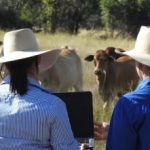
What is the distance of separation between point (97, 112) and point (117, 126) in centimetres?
656

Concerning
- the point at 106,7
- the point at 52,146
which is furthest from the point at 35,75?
the point at 106,7

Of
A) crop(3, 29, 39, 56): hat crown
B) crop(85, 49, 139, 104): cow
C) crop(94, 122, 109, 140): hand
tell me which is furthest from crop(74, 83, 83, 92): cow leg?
crop(3, 29, 39, 56): hat crown

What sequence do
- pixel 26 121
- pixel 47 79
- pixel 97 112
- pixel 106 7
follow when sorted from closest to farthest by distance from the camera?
pixel 26 121, pixel 97 112, pixel 47 79, pixel 106 7

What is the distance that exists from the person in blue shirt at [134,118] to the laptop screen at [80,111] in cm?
55

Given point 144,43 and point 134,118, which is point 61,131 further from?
point 144,43

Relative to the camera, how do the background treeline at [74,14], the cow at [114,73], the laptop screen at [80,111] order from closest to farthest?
the laptop screen at [80,111] < the cow at [114,73] < the background treeline at [74,14]

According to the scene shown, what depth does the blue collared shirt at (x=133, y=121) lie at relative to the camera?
3.89m

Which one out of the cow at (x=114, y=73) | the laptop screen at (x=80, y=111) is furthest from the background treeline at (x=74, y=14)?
the laptop screen at (x=80, y=111)

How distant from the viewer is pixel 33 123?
12.7ft

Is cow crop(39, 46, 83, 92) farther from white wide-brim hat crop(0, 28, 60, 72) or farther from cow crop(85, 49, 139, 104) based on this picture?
white wide-brim hat crop(0, 28, 60, 72)

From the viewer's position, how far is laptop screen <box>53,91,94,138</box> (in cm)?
452

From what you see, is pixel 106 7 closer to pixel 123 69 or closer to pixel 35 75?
pixel 123 69

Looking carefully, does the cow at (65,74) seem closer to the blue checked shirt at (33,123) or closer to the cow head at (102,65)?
Answer: the cow head at (102,65)

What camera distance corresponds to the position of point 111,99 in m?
12.9
